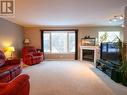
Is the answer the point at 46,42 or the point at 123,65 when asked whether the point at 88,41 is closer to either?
the point at 46,42

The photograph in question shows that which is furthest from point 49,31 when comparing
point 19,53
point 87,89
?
point 87,89

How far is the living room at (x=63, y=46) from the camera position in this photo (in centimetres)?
405

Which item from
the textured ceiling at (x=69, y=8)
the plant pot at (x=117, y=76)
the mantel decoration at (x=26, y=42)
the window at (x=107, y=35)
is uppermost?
the textured ceiling at (x=69, y=8)

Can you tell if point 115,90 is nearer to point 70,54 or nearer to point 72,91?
point 72,91

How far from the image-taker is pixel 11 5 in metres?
4.38

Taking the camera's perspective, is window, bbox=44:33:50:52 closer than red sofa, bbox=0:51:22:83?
No

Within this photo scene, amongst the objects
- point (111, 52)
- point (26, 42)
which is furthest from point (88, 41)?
point (111, 52)

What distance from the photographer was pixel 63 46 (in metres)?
10.0

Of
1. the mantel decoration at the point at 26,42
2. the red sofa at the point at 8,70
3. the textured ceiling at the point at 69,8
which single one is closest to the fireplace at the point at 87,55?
the mantel decoration at the point at 26,42

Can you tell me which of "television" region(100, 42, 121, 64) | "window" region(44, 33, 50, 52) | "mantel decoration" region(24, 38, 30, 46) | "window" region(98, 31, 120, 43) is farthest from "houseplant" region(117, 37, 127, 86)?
"mantel decoration" region(24, 38, 30, 46)

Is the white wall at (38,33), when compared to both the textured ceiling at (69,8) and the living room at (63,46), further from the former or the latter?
the textured ceiling at (69,8)

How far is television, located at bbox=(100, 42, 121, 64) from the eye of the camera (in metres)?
5.03

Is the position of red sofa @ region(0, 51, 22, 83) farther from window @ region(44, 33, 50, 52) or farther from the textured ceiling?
window @ region(44, 33, 50, 52)

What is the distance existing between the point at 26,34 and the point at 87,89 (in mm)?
7062
